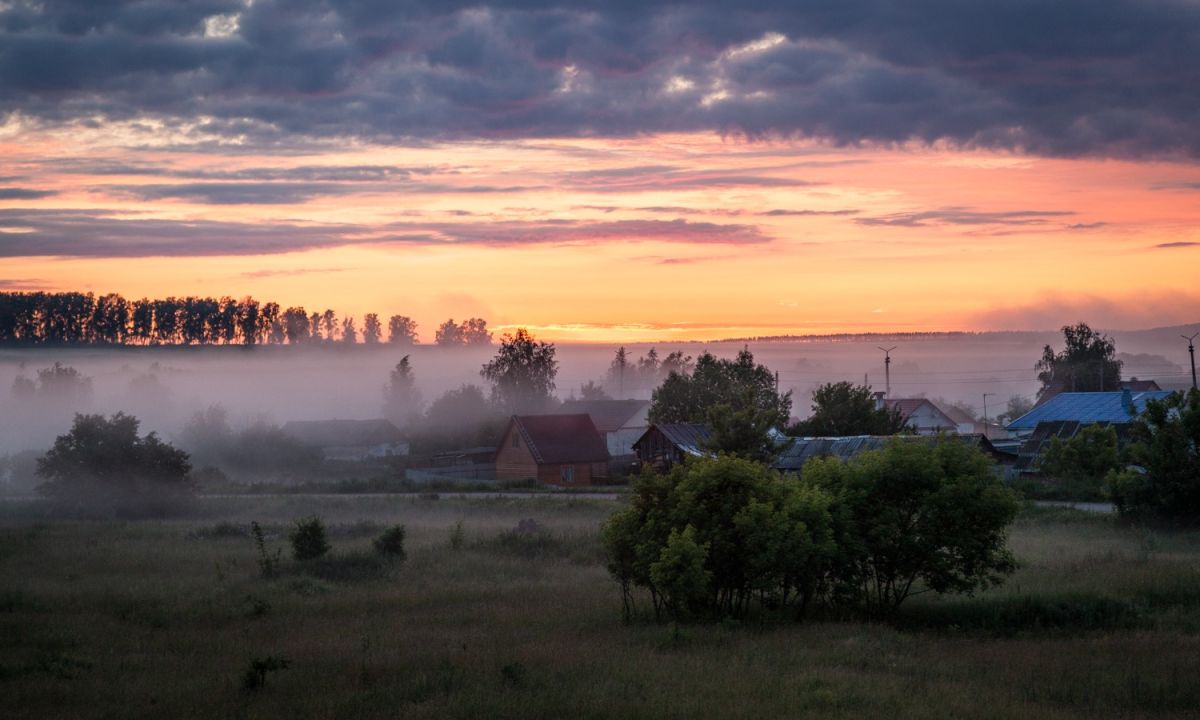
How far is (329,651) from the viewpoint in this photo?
57.0 feet

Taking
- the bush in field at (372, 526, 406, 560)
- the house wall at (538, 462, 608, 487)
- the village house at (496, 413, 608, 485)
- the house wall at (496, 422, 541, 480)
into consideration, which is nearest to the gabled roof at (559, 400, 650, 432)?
the village house at (496, 413, 608, 485)

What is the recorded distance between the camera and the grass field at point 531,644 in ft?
45.9

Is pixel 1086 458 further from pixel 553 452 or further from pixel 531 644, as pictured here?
pixel 531 644

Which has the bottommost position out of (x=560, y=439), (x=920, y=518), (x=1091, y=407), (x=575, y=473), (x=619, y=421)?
(x=575, y=473)

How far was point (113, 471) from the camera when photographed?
47750mm

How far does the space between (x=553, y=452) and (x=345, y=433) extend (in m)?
40.1

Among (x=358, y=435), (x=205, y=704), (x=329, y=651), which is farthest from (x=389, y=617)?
(x=358, y=435)

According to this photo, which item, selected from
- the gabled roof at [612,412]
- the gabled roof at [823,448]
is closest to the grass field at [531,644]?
the gabled roof at [823,448]

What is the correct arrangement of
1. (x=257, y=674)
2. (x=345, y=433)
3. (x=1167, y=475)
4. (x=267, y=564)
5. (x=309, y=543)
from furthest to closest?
(x=345, y=433)
(x=1167, y=475)
(x=309, y=543)
(x=267, y=564)
(x=257, y=674)

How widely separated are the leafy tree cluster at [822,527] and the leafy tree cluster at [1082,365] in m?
91.7

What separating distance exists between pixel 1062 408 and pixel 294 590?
63759mm

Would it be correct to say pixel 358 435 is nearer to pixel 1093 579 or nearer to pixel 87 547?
pixel 87 547

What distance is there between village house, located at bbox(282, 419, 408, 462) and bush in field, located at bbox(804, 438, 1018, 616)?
78376 millimetres

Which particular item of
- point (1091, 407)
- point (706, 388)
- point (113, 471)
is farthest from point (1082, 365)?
point (113, 471)
